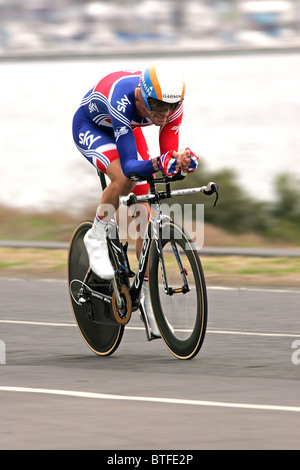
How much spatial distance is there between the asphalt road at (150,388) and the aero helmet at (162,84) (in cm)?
167

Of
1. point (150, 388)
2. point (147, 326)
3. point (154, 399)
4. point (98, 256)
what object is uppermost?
point (98, 256)

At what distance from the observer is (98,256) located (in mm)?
7742

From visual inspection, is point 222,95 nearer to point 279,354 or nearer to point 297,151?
point 297,151

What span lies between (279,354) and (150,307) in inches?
37.5

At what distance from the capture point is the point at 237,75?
2209cm

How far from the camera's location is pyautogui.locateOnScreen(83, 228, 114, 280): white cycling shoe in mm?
7667

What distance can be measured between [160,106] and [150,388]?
1.76m

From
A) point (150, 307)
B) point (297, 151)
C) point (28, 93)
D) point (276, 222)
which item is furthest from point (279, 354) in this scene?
point (28, 93)

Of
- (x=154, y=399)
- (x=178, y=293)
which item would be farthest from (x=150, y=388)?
(x=178, y=293)

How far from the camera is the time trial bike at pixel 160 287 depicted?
7109 millimetres

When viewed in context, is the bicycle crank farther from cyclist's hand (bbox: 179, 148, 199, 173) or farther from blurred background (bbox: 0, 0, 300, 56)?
blurred background (bbox: 0, 0, 300, 56)

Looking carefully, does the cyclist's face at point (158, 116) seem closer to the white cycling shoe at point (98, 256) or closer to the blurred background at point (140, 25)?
the white cycling shoe at point (98, 256)

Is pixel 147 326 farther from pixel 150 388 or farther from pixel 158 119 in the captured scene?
pixel 158 119

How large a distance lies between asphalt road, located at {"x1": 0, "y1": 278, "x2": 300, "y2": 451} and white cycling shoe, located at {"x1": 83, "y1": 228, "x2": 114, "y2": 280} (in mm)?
591
